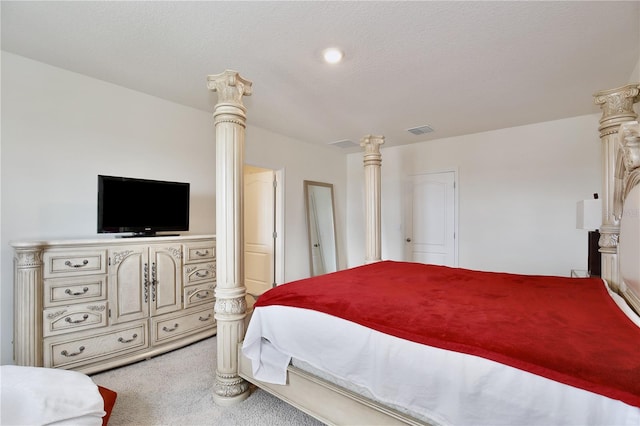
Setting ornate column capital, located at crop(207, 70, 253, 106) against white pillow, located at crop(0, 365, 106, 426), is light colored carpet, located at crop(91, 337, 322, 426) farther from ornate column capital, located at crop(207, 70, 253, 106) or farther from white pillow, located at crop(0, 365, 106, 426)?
ornate column capital, located at crop(207, 70, 253, 106)

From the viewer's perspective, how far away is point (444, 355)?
1.18 m

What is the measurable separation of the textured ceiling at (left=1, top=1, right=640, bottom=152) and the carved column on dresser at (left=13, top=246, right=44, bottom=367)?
5.13 feet

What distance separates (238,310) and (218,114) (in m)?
1.31

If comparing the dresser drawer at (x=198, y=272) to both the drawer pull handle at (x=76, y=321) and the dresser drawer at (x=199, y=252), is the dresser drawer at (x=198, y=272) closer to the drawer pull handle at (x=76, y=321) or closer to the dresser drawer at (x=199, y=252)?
the dresser drawer at (x=199, y=252)

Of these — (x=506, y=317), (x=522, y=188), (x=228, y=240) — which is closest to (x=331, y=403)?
(x=506, y=317)

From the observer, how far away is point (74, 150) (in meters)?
2.61

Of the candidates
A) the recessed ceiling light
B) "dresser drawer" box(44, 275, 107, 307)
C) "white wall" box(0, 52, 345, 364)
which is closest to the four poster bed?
the recessed ceiling light

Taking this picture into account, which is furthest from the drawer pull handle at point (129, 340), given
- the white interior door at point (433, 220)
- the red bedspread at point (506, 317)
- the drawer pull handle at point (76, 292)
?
the white interior door at point (433, 220)

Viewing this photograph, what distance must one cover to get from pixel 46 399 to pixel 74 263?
3.53ft

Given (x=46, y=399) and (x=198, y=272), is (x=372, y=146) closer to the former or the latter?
(x=198, y=272)

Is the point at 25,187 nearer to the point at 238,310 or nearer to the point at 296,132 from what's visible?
the point at 238,310

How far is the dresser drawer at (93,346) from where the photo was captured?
218 centimetres

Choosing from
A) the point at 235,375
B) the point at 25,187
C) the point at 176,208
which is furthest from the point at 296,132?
the point at 235,375

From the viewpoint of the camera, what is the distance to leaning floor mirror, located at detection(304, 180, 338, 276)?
4867mm
